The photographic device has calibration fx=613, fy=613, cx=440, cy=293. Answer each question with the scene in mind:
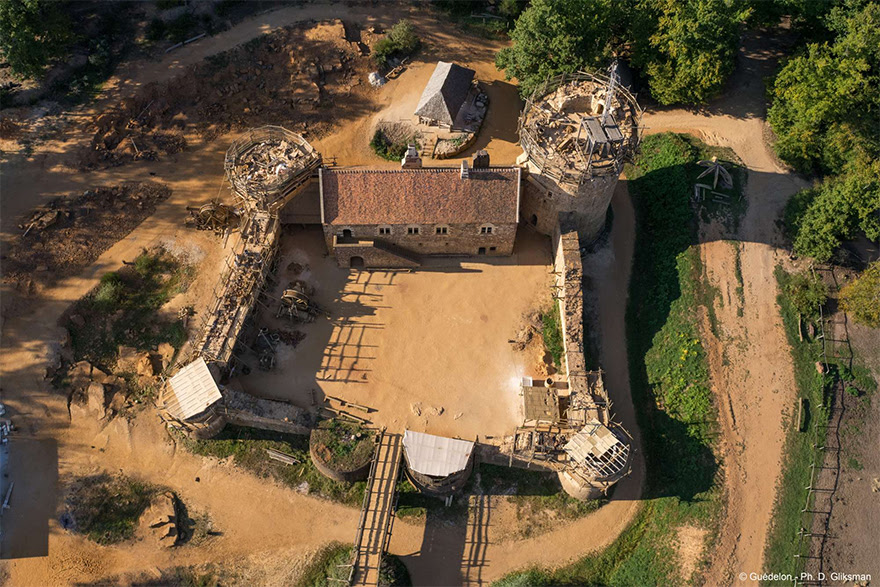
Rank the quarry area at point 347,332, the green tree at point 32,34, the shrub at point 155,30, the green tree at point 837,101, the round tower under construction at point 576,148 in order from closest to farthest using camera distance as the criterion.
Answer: the quarry area at point 347,332
the round tower under construction at point 576,148
the green tree at point 837,101
the green tree at point 32,34
the shrub at point 155,30

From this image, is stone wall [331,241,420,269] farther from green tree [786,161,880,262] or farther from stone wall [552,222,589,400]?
green tree [786,161,880,262]

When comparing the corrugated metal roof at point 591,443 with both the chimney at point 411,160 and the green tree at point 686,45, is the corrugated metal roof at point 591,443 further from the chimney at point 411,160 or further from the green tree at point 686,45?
the green tree at point 686,45

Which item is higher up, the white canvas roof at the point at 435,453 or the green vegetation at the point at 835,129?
the green vegetation at the point at 835,129

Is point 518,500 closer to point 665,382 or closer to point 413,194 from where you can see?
point 665,382

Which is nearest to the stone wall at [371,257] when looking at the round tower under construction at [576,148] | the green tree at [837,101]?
the round tower under construction at [576,148]

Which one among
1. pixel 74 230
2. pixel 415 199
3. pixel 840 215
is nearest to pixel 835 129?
pixel 840 215
